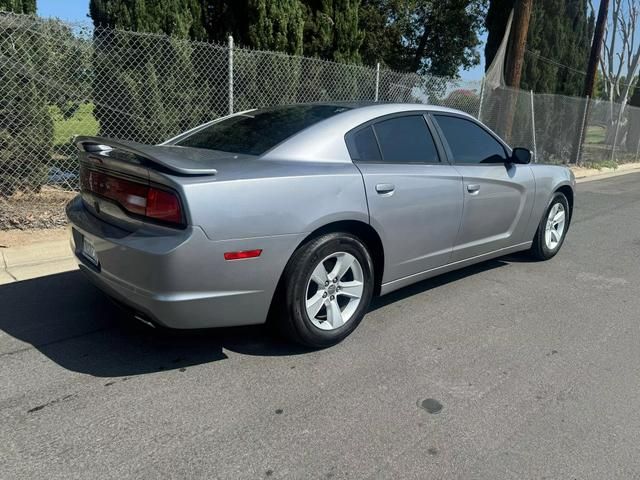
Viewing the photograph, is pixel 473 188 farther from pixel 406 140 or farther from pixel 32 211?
pixel 32 211

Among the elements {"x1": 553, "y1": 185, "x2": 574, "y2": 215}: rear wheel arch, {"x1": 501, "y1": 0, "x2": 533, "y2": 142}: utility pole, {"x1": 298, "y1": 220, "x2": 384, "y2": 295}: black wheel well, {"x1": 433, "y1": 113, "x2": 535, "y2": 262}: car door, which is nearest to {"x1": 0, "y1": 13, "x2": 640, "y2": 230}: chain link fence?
{"x1": 433, "y1": 113, "x2": 535, "y2": 262}: car door

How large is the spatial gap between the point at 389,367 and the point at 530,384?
32.1 inches

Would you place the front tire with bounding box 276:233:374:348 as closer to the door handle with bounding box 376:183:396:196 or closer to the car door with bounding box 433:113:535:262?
the door handle with bounding box 376:183:396:196

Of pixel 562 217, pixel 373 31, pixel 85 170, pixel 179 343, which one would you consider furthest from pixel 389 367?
pixel 373 31

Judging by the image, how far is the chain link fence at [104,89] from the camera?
5.80 metres

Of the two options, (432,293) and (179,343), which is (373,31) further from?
(179,343)

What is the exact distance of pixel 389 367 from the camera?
3.18 metres

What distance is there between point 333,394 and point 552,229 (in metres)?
3.73

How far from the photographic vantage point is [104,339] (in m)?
3.38

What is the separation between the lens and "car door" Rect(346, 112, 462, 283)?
3.46m

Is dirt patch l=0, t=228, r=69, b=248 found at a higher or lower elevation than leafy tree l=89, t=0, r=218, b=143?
lower

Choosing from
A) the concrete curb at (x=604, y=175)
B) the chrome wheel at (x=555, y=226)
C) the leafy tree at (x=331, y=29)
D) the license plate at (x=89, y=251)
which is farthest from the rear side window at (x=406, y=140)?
the concrete curb at (x=604, y=175)

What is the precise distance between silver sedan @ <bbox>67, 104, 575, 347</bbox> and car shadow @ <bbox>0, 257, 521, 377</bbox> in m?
0.36

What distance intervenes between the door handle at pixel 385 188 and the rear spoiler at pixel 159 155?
113cm
